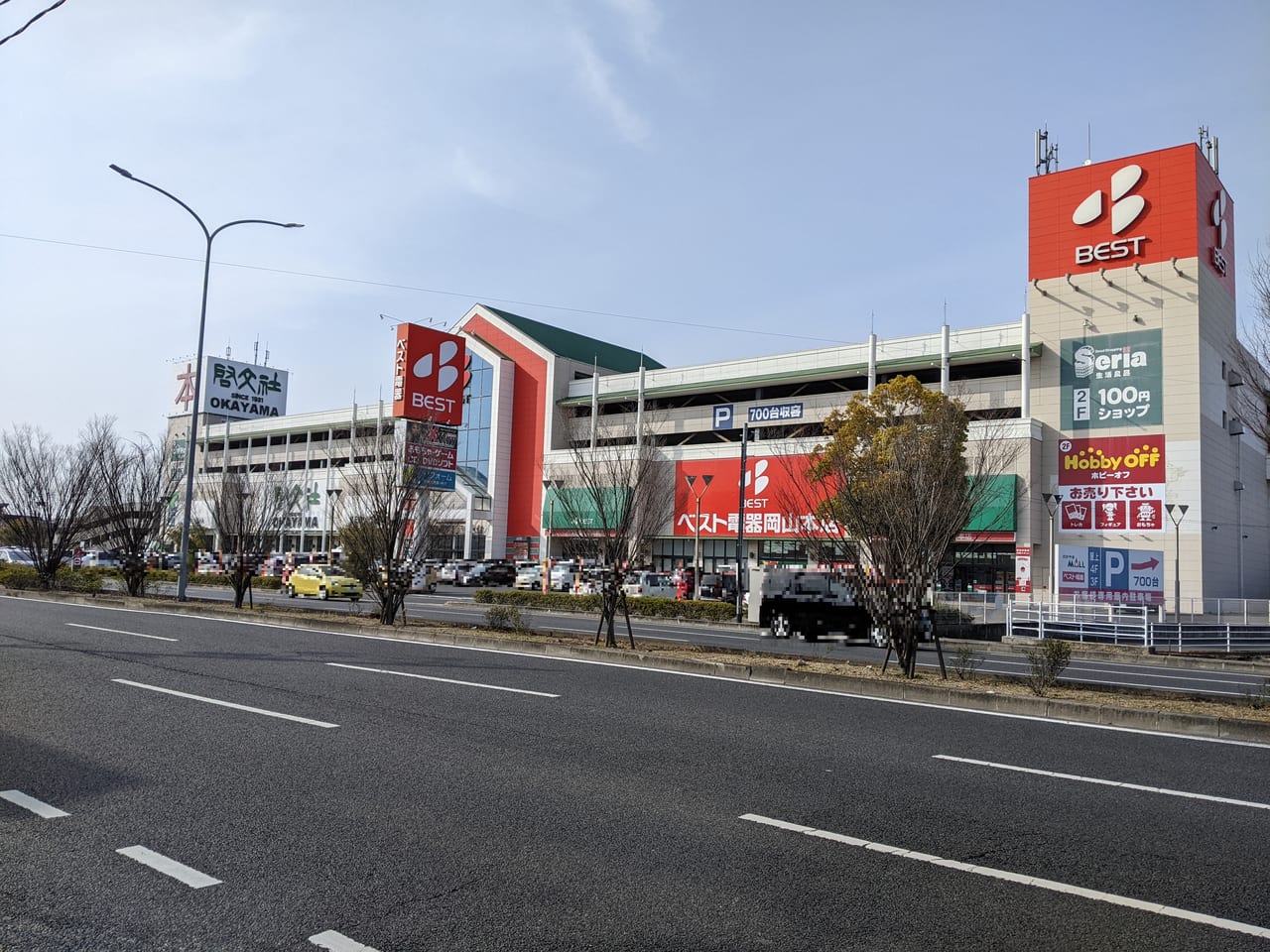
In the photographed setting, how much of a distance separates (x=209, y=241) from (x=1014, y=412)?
3433 cm

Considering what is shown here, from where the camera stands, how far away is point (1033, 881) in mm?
4859

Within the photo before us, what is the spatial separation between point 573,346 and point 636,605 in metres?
37.6

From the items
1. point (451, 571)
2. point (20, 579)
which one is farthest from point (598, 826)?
point (451, 571)

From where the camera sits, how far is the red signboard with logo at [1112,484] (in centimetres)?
3878

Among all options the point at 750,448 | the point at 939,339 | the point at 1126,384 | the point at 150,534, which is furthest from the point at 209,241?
the point at 1126,384

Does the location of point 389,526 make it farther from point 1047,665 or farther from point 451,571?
point 451,571

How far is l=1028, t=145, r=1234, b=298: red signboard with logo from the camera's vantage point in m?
39.5

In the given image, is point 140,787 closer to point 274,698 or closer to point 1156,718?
point 274,698

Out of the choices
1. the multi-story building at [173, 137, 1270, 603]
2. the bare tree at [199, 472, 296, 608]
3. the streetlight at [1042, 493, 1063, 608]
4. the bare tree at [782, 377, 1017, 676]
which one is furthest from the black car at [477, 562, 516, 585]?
the bare tree at [782, 377, 1017, 676]

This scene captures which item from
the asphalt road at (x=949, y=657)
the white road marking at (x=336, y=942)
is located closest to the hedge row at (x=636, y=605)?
the asphalt road at (x=949, y=657)

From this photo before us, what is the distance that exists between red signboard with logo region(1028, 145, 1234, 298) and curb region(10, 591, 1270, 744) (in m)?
35.2

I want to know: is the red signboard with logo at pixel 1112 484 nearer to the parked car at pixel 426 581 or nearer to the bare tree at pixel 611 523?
the bare tree at pixel 611 523

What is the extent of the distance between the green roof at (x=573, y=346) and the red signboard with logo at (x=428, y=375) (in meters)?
7.25

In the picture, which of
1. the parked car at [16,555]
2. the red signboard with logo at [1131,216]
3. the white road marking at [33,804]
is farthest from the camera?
the parked car at [16,555]
